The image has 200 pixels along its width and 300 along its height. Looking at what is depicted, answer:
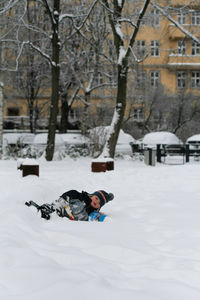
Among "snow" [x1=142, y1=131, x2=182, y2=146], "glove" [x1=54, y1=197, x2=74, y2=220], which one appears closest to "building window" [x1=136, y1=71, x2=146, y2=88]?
"snow" [x1=142, y1=131, x2=182, y2=146]

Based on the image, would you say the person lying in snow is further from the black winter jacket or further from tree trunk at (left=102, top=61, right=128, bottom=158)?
tree trunk at (left=102, top=61, right=128, bottom=158)

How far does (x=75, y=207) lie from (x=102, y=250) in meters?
1.33

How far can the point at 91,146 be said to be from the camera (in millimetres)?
17203

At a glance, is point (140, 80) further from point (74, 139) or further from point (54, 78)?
point (54, 78)

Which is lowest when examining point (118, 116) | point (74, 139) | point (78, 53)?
point (74, 139)

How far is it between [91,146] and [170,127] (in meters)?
14.0

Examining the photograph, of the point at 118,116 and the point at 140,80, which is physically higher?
the point at 140,80

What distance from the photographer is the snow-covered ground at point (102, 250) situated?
8.21 ft

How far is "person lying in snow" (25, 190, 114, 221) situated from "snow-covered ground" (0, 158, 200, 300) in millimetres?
115

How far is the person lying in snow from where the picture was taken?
15.5 ft

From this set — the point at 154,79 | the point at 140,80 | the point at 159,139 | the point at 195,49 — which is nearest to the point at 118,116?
the point at 159,139

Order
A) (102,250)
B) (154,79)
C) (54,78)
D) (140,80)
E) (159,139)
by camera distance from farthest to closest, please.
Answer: (154,79), (140,80), (159,139), (54,78), (102,250)

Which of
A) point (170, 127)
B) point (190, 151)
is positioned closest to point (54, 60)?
point (190, 151)

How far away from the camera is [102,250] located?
354 cm
